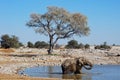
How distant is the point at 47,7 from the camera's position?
257ft

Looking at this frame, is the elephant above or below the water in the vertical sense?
above

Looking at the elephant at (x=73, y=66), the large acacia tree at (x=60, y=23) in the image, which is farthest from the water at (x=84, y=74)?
the large acacia tree at (x=60, y=23)

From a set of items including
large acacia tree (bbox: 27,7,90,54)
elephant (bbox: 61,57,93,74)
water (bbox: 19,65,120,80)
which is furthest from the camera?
large acacia tree (bbox: 27,7,90,54)

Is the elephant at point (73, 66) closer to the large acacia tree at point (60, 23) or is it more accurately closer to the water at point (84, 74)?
the water at point (84, 74)

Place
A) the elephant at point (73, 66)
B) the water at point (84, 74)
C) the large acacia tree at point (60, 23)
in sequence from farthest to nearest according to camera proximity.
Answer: the large acacia tree at point (60, 23)
the elephant at point (73, 66)
the water at point (84, 74)

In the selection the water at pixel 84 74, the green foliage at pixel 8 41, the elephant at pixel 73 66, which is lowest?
the water at pixel 84 74

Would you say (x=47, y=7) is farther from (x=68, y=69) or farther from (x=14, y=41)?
(x=68, y=69)

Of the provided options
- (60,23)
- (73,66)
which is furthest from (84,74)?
(60,23)

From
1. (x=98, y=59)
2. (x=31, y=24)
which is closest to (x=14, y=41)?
(x=31, y=24)

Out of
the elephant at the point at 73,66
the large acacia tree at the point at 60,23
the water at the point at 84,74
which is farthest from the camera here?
the large acacia tree at the point at 60,23

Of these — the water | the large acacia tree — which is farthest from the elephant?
the large acacia tree

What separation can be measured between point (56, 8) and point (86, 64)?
4210cm

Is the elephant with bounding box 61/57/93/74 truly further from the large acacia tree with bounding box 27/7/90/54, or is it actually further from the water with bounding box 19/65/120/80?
the large acacia tree with bounding box 27/7/90/54

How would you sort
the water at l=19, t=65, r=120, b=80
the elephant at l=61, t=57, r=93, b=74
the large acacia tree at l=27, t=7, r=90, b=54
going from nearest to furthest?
the water at l=19, t=65, r=120, b=80
the elephant at l=61, t=57, r=93, b=74
the large acacia tree at l=27, t=7, r=90, b=54
